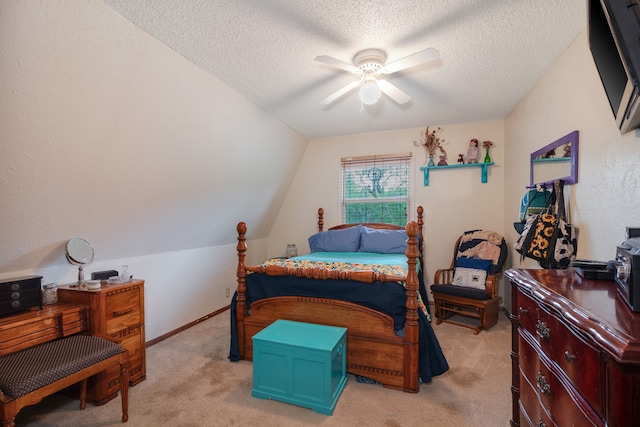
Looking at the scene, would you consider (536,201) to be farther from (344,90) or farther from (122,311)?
(122,311)

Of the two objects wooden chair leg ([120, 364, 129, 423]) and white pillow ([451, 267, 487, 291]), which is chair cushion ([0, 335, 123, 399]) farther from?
white pillow ([451, 267, 487, 291])

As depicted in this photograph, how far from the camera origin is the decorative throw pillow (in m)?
3.37

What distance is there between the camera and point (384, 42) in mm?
1994

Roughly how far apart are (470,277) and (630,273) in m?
2.87

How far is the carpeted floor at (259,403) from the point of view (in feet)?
6.01

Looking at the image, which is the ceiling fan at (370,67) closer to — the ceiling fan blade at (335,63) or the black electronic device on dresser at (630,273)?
the ceiling fan blade at (335,63)

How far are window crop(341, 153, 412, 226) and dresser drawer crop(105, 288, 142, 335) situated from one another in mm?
2876

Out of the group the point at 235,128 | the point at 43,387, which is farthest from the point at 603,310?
the point at 235,128

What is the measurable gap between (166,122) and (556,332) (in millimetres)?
2598

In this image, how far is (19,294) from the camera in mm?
1803

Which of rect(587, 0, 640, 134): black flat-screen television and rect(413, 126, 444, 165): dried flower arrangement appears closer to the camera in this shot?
rect(587, 0, 640, 134): black flat-screen television

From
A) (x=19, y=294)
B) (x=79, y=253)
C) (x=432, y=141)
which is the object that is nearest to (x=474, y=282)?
(x=432, y=141)

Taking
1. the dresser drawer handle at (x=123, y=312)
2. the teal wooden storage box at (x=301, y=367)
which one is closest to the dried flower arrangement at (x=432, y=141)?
the teal wooden storage box at (x=301, y=367)

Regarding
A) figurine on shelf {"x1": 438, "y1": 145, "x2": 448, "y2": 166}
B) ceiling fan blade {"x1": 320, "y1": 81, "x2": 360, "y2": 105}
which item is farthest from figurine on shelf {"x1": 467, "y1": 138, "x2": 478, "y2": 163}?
ceiling fan blade {"x1": 320, "y1": 81, "x2": 360, "y2": 105}
